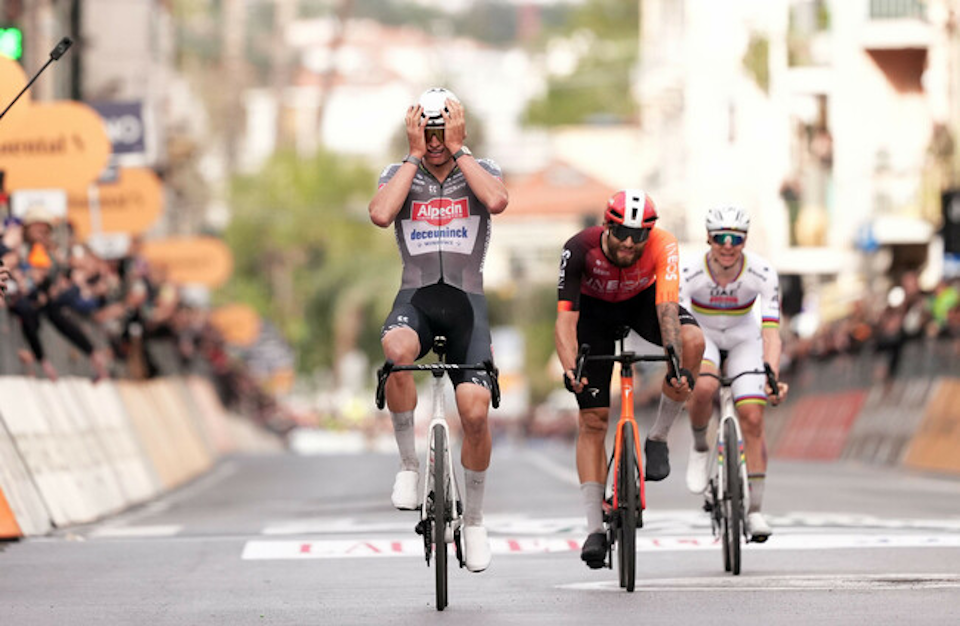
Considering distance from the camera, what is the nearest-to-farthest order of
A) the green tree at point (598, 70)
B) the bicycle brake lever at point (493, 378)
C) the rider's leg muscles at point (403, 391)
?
the rider's leg muscles at point (403, 391)
the bicycle brake lever at point (493, 378)
the green tree at point (598, 70)

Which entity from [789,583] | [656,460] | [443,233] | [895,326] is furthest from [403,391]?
[895,326]

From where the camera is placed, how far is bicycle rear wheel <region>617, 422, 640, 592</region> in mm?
12422

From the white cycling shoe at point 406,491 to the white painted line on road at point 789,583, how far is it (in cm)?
114

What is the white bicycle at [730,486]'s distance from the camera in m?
13.8

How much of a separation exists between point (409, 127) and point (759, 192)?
4844 centimetres

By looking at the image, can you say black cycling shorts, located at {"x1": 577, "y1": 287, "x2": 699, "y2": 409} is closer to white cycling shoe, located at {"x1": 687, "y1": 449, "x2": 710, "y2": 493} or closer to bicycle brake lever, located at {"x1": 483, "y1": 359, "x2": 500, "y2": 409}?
bicycle brake lever, located at {"x1": 483, "y1": 359, "x2": 500, "y2": 409}

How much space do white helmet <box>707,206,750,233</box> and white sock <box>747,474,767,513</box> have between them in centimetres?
140

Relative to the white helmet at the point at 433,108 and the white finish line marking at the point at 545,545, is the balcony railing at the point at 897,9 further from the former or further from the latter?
the white helmet at the point at 433,108

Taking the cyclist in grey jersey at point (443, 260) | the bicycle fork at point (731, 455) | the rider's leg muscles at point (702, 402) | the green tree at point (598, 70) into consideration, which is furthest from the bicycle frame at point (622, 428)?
the green tree at point (598, 70)

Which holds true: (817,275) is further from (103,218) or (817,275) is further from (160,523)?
(160,523)

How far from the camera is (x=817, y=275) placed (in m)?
59.8

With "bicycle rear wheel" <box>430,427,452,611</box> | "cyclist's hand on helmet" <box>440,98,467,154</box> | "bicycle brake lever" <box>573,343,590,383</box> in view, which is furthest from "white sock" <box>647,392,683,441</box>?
"cyclist's hand on helmet" <box>440,98,467,154</box>

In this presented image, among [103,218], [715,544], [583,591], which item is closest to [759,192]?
[103,218]

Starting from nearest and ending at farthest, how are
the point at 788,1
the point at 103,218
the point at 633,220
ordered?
1. the point at 633,220
2. the point at 103,218
3. the point at 788,1
